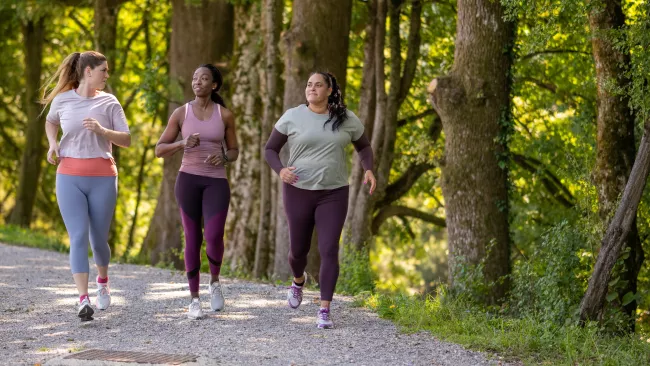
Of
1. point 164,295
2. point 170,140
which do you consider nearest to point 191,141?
point 170,140

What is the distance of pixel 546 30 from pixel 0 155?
25606 mm

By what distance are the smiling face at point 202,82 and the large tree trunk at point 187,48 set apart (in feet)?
36.8

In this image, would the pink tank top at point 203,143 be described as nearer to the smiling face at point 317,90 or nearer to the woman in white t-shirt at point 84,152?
the woman in white t-shirt at point 84,152

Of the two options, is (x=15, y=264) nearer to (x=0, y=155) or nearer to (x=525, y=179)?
(x=525, y=179)

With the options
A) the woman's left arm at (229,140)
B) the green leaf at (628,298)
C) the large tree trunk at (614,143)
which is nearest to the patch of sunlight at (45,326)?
the woman's left arm at (229,140)

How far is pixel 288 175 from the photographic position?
871 cm

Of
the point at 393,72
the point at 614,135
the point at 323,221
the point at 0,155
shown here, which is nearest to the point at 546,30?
the point at 614,135

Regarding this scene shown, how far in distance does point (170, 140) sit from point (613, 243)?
4.49m

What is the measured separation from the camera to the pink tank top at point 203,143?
8922 mm

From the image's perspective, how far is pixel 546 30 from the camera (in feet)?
36.8

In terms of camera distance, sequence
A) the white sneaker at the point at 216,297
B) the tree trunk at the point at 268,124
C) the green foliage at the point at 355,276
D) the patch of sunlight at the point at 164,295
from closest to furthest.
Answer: the white sneaker at the point at 216,297, the patch of sunlight at the point at 164,295, the green foliage at the point at 355,276, the tree trunk at the point at 268,124

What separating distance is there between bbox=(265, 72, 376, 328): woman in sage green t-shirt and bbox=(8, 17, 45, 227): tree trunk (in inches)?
789

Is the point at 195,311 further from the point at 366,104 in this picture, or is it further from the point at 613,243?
the point at 366,104

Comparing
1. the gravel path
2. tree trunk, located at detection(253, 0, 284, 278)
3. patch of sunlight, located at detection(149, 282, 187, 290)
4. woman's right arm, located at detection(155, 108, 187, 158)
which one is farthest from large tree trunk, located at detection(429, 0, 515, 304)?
woman's right arm, located at detection(155, 108, 187, 158)
